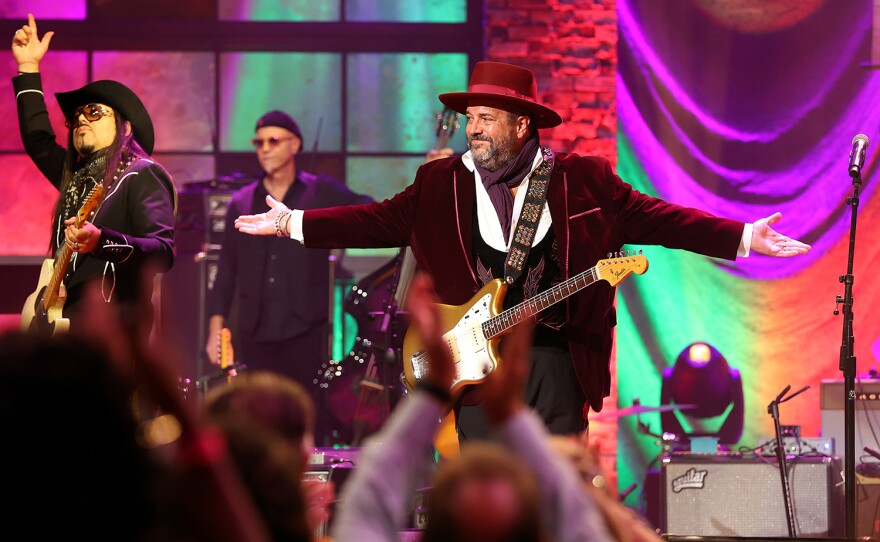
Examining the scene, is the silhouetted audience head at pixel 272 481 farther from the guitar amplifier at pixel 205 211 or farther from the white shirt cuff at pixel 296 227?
the guitar amplifier at pixel 205 211

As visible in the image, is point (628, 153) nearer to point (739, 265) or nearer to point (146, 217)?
point (739, 265)

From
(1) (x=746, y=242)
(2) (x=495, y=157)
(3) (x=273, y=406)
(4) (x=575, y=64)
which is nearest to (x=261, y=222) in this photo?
(2) (x=495, y=157)

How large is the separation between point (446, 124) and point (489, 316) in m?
3.02

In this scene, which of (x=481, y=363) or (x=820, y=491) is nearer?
(x=481, y=363)

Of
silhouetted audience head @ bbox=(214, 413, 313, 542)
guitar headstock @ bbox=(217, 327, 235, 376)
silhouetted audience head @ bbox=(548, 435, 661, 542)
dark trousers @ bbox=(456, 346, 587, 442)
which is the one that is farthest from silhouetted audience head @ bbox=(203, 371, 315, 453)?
guitar headstock @ bbox=(217, 327, 235, 376)

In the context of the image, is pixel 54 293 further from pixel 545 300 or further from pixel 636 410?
pixel 636 410

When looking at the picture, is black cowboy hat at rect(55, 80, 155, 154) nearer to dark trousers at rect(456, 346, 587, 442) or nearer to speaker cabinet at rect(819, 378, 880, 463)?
dark trousers at rect(456, 346, 587, 442)

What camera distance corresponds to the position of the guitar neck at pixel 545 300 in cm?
495

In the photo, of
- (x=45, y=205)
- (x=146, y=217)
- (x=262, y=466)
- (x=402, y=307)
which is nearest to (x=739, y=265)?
(x=402, y=307)

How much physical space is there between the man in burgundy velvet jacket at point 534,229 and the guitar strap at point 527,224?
0.06 ft

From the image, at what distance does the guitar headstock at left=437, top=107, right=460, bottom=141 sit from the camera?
25.4ft

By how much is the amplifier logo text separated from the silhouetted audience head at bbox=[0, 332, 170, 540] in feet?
19.1

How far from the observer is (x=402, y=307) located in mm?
7539

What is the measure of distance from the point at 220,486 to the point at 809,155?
701cm
